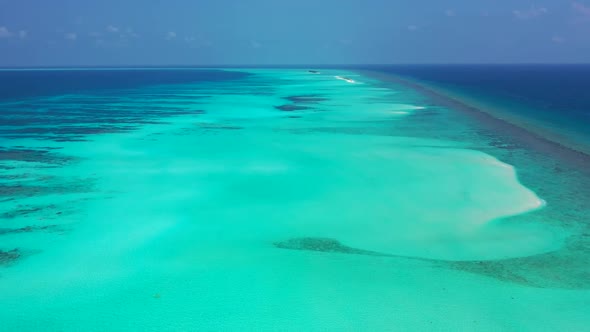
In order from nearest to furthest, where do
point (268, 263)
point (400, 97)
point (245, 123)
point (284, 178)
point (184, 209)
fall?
point (268, 263)
point (184, 209)
point (284, 178)
point (245, 123)
point (400, 97)

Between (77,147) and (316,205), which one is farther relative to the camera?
(77,147)

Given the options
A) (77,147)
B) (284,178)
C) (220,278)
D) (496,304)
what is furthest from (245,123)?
(496,304)

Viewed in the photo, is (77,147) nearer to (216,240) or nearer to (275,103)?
(216,240)

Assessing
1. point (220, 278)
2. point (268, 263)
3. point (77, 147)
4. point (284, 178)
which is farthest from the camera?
point (77, 147)

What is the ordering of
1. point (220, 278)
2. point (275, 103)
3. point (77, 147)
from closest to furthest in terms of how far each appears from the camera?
point (220, 278)
point (77, 147)
point (275, 103)

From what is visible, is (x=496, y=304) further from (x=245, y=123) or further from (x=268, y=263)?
(x=245, y=123)

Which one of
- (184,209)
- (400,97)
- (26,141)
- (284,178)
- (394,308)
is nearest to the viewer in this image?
(394,308)
